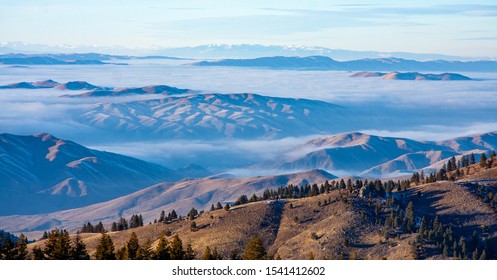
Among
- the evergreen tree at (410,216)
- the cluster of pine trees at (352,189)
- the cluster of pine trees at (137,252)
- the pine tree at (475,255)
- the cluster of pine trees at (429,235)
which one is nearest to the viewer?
the cluster of pine trees at (137,252)

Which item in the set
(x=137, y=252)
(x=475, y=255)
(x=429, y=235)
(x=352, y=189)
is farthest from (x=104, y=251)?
(x=352, y=189)

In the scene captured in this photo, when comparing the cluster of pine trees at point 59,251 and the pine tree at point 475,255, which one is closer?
the cluster of pine trees at point 59,251

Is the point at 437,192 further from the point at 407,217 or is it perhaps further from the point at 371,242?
the point at 371,242

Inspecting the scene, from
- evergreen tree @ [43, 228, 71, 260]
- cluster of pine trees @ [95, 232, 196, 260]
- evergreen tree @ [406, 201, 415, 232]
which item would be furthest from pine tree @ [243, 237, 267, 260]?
evergreen tree @ [406, 201, 415, 232]

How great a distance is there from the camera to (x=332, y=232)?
111 m

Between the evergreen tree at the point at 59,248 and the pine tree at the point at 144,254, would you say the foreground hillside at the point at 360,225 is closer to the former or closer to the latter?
Answer: the pine tree at the point at 144,254

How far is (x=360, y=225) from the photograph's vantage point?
11325cm

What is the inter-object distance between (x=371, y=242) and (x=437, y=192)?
2820 cm

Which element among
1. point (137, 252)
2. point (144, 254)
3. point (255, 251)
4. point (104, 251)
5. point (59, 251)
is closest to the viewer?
point (59, 251)

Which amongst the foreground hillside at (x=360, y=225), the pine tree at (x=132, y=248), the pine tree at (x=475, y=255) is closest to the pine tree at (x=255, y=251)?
the pine tree at (x=132, y=248)

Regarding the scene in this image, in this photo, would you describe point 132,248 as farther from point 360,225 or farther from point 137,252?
point 360,225

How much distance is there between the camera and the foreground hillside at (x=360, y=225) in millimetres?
102000

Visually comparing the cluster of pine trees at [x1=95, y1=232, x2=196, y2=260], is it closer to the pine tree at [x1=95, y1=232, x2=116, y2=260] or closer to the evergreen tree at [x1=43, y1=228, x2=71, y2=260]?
the pine tree at [x1=95, y1=232, x2=116, y2=260]
